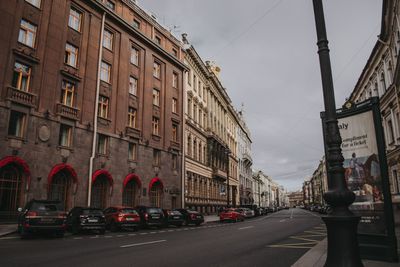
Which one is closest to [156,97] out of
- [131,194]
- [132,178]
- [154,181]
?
[154,181]

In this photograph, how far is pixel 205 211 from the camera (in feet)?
150

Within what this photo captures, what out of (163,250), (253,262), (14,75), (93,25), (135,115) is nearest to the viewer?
(253,262)

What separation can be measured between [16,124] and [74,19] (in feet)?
34.7

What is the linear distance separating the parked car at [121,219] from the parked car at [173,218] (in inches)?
186

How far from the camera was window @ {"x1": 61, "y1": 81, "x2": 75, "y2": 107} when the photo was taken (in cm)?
2475

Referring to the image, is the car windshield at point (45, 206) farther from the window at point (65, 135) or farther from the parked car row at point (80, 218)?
the window at point (65, 135)

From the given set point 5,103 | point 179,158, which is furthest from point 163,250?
point 179,158

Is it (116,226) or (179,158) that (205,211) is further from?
(116,226)

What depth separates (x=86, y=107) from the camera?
2623 cm

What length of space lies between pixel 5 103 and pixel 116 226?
1024cm

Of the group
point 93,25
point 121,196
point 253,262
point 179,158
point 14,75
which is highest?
point 93,25

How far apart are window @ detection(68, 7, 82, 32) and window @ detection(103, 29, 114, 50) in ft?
9.59

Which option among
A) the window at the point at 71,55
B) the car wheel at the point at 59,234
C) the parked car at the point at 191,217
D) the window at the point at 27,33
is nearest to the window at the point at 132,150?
the parked car at the point at 191,217

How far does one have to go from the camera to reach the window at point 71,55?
2561 centimetres
